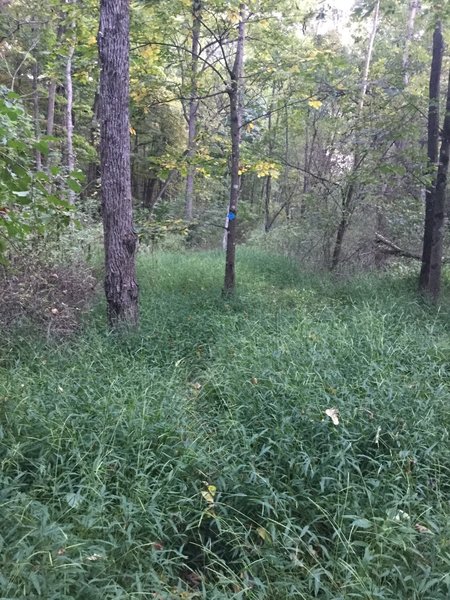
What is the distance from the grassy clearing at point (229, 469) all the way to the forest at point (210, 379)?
0.02 metres

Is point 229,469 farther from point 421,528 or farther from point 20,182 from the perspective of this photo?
point 20,182

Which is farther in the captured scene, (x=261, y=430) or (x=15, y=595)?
(x=261, y=430)

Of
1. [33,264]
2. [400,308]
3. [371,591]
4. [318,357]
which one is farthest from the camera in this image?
[400,308]

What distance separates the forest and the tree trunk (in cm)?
3

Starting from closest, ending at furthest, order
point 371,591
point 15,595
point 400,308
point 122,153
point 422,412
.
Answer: point 15,595
point 371,591
point 422,412
point 122,153
point 400,308

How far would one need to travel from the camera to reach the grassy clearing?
202cm

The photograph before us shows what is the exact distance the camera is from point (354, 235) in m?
10.0

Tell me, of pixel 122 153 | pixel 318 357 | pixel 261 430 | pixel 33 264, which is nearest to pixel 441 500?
pixel 261 430

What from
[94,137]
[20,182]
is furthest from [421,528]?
[94,137]

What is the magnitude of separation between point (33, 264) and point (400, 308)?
188 inches

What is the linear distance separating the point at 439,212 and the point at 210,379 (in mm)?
4785

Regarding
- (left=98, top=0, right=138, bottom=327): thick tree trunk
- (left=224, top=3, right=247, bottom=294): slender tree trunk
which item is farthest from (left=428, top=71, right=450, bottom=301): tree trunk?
(left=98, top=0, right=138, bottom=327): thick tree trunk

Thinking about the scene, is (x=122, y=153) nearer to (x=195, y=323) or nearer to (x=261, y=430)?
(x=195, y=323)

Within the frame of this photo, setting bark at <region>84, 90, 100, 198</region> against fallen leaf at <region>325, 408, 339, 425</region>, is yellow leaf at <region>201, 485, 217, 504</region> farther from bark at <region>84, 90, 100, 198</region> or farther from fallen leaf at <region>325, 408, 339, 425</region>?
bark at <region>84, 90, 100, 198</region>
